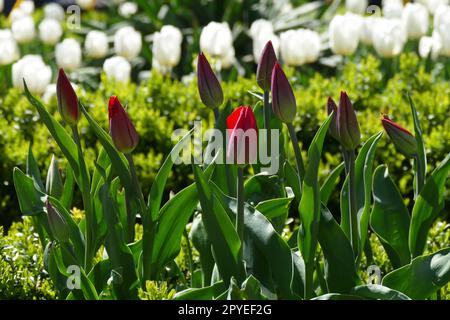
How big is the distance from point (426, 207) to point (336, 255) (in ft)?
0.99

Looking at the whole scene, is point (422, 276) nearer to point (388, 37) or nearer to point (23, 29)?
point (388, 37)

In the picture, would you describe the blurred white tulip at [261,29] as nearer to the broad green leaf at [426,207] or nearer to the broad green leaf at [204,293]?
the broad green leaf at [426,207]

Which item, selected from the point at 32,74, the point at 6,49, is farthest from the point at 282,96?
the point at 6,49

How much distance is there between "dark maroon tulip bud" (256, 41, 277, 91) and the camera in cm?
214

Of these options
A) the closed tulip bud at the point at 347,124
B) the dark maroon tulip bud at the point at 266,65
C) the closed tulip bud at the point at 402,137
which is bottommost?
the closed tulip bud at the point at 402,137

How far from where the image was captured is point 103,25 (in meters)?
7.00

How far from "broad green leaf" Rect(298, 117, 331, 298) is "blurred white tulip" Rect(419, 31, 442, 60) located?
286 centimetres

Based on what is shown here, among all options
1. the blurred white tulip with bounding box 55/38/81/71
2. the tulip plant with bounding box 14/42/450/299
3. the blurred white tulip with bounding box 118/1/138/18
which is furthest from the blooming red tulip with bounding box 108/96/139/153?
the blurred white tulip with bounding box 118/1/138/18

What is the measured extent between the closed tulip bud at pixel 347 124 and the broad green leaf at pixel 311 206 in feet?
0.22

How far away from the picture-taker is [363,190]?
2.29 m

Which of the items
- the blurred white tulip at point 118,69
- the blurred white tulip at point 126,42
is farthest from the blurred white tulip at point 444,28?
the blurred white tulip at point 126,42

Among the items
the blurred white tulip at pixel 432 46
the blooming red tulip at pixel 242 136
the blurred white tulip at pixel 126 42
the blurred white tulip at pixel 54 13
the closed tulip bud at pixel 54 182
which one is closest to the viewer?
the blooming red tulip at pixel 242 136

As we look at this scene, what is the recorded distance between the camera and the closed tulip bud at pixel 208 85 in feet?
6.88
